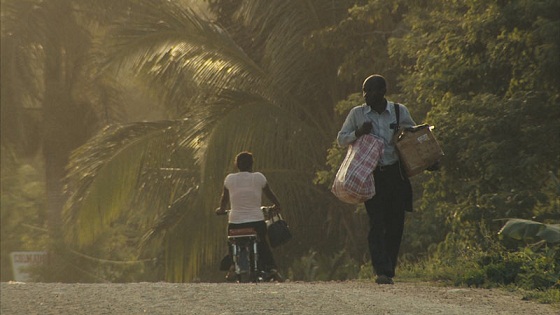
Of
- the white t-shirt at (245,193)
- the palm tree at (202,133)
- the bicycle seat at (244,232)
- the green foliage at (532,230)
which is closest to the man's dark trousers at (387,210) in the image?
the green foliage at (532,230)

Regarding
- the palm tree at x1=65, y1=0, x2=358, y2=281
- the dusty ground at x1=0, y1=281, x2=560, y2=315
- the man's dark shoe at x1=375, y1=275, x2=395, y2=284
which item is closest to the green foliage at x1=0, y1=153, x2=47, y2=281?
the palm tree at x1=65, y1=0, x2=358, y2=281

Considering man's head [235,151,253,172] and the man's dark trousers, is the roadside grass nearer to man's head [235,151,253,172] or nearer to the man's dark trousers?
the man's dark trousers

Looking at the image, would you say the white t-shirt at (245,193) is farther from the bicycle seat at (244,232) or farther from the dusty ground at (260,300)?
the dusty ground at (260,300)

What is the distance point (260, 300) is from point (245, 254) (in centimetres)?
378

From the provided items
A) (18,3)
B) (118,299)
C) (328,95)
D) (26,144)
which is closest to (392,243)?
(118,299)

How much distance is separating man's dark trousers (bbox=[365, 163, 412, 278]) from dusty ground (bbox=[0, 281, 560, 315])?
320 mm

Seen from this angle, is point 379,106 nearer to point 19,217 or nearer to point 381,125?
point 381,125

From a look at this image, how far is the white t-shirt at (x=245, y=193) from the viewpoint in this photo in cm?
1347

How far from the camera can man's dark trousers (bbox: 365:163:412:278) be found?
434 inches

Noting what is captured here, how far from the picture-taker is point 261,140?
21016mm

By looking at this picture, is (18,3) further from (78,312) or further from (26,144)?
(78,312)

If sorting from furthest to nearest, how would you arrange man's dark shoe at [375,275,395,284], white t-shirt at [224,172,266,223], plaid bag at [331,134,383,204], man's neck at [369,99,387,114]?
white t-shirt at [224,172,266,223], man's dark shoe at [375,275,395,284], man's neck at [369,99,387,114], plaid bag at [331,134,383,204]

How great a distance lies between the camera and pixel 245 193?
44.2ft

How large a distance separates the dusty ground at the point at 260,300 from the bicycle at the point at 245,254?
71.0 inches
